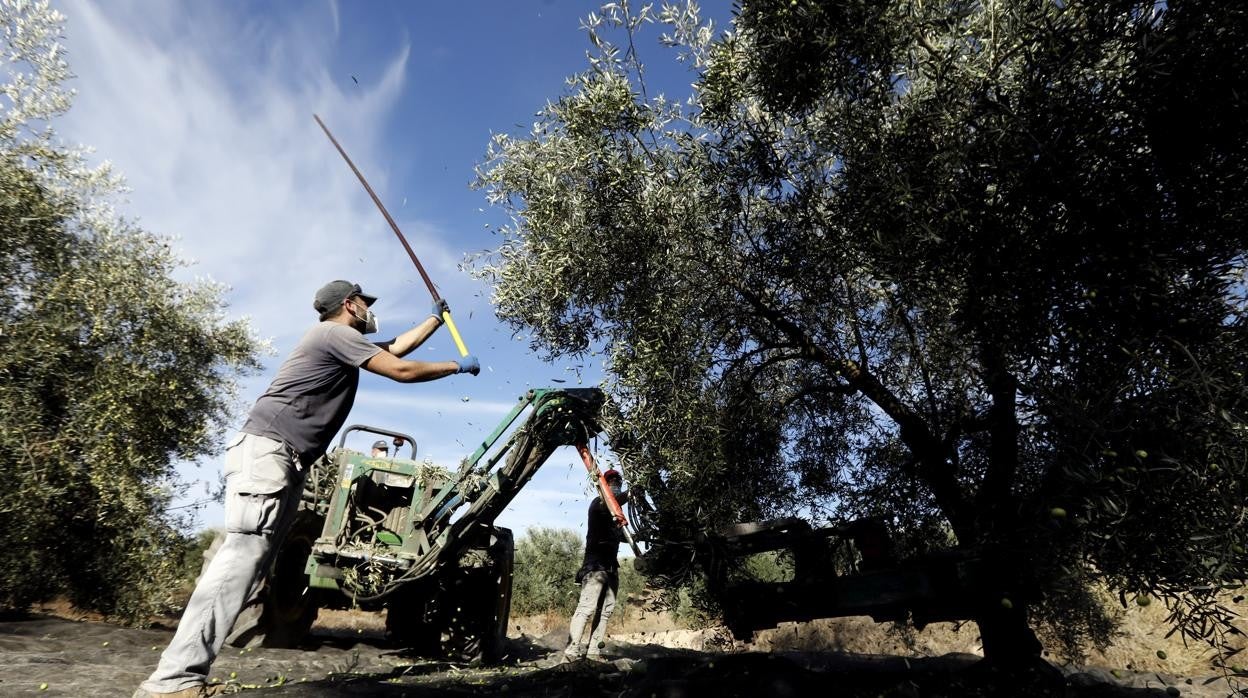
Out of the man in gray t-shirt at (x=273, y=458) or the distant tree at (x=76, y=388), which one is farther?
the distant tree at (x=76, y=388)

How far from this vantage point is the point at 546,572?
2686cm

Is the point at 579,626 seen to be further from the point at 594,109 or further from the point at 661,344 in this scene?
the point at 594,109

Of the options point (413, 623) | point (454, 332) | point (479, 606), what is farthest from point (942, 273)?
point (413, 623)

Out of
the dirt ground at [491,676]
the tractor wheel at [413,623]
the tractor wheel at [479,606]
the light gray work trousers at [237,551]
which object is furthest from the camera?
the tractor wheel at [413,623]

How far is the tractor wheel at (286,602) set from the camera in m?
10.2

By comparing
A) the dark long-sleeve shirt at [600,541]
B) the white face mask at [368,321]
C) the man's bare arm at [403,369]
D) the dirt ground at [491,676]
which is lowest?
the dirt ground at [491,676]

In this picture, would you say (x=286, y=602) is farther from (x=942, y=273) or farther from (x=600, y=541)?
(x=942, y=273)

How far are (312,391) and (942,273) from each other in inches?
209

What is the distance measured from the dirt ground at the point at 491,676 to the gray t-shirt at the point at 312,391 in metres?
2.26

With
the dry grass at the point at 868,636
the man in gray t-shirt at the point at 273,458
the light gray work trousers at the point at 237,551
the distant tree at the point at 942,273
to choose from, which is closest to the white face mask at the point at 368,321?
the man in gray t-shirt at the point at 273,458

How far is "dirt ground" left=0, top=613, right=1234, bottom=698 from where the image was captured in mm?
5898

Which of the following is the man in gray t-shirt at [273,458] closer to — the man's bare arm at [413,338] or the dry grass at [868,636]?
the man's bare arm at [413,338]

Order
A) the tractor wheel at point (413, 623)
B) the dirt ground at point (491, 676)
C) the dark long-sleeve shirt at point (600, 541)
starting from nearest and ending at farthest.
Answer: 1. the dirt ground at point (491, 676)
2. the dark long-sleeve shirt at point (600, 541)
3. the tractor wheel at point (413, 623)

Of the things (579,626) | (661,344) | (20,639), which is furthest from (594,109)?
(20,639)
